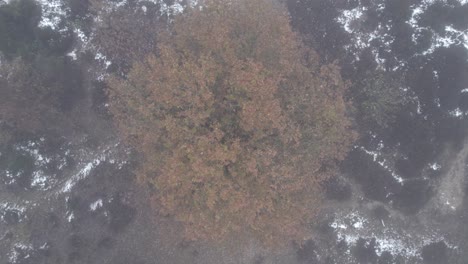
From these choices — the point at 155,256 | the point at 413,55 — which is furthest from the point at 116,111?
the point at 413,55

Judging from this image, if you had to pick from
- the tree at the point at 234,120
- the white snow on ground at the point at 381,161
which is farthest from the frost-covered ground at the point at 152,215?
the tree at the point at 234,120

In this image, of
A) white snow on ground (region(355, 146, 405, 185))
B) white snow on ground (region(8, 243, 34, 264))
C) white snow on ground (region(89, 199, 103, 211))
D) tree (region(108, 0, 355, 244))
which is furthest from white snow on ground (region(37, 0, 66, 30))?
white snow on ground (region(355, 146, 405, 185))

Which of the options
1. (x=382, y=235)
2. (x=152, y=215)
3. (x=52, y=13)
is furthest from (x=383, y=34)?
(x=52, y=13)

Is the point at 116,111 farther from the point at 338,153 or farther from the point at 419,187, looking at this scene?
the point at 419,187

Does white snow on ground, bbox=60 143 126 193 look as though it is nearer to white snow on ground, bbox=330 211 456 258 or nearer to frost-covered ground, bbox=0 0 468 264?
frost-covered ground, bbox=0 0 468 264

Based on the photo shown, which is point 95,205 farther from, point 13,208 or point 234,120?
point 234,120

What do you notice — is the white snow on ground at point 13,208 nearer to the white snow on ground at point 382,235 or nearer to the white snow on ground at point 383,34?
the white snow on ground at point 382,235

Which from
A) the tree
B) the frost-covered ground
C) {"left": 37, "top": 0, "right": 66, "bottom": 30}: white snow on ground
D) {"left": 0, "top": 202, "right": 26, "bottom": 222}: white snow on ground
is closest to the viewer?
the tree
